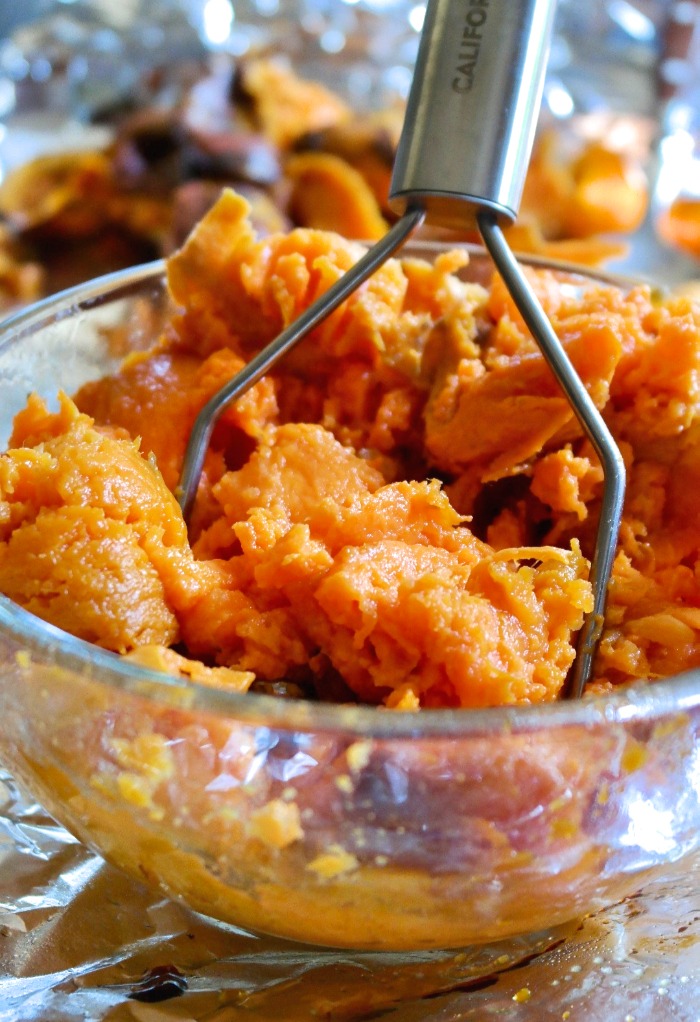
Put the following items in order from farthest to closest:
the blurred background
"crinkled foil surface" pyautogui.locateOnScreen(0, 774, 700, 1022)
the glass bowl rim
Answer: the blurred background, "crinkled foil surface" pyautogui.locateOnScreen(0, 774, 700, 1022), the glass bowl rim

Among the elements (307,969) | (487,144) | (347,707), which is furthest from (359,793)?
(487,144)

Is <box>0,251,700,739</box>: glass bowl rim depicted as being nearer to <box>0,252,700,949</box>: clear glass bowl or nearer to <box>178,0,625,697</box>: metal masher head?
<box>0,252,700,949</box>: clear glass bowl

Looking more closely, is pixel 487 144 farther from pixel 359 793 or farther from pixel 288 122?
pixel 288 122

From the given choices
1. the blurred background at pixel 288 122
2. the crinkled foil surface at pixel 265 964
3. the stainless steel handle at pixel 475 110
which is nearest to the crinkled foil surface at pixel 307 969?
the crinkled foil surface at pixel 265 964

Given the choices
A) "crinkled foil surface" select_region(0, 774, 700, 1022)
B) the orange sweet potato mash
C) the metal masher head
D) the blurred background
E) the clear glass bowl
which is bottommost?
"crinkled foil surface" select_region(0, 774, 700, 1022)

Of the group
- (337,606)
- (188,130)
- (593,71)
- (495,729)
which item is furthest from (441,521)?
(593,71)

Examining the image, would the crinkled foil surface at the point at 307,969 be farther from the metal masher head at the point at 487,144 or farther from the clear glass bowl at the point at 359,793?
the metal masher head at the point at 487,144

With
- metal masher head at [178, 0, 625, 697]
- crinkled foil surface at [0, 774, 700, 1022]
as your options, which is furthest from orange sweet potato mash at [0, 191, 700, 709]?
crinkled foil surface at [0, 774, 700, 1022]
